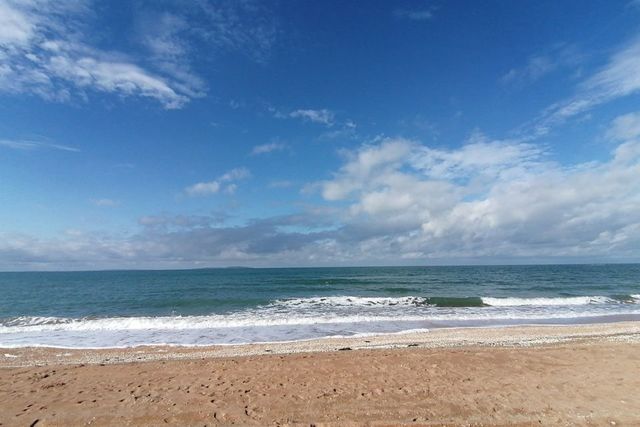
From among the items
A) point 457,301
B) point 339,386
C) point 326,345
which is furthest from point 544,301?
point 339,386

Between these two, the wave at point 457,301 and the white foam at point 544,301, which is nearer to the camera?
the white foam at point 544,301

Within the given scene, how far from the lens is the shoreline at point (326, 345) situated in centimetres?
1251

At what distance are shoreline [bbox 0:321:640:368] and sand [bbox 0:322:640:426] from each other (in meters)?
0.22

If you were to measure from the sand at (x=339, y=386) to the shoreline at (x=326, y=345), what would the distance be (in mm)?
219

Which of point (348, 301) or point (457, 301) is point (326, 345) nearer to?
point (348, 301)

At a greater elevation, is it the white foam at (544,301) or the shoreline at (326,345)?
the white foam at (544,301)

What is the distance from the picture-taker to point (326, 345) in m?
13.9

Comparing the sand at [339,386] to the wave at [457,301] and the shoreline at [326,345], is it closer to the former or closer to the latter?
the shoreline at [326,345]

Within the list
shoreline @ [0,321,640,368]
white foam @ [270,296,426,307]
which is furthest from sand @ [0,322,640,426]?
white foam @ [270,296,426,307]

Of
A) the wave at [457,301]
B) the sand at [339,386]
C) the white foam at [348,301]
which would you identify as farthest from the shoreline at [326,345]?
the white foam at [348,301]

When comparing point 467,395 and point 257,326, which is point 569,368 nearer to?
point 467,395

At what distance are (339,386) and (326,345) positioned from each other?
19.2 ft

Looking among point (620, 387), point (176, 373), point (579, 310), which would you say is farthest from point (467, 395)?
point (579, 310)

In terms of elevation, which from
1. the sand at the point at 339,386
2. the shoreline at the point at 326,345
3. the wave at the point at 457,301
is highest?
the wave at the point at 457,301
